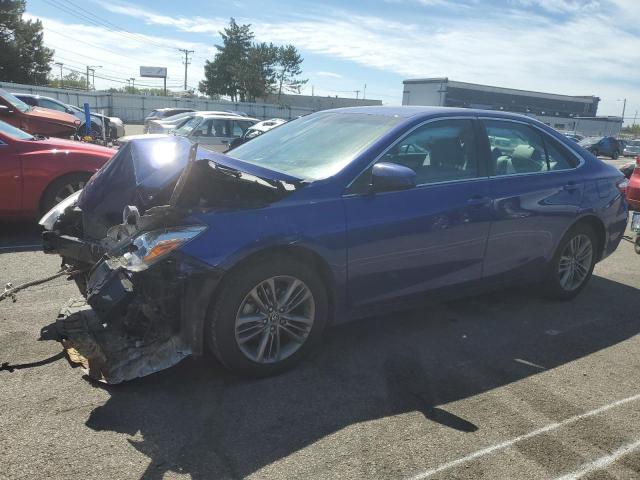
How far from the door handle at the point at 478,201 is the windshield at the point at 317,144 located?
0.80 m

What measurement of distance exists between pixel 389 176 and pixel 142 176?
1724mm

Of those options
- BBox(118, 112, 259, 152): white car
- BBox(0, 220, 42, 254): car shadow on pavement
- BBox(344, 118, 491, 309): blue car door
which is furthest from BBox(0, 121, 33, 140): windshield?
BBox(118, 112, 259, 152): white car

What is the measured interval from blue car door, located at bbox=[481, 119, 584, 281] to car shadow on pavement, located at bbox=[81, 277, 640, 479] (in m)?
0.53

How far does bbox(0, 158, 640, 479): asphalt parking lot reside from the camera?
101 inches

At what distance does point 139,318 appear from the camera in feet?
10.2

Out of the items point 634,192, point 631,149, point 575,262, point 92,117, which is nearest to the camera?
point 575,262

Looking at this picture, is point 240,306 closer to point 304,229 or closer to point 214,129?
point 304,229

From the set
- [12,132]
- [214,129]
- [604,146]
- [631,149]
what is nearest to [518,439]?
[12,132]

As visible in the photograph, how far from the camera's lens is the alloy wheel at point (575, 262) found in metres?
4.97

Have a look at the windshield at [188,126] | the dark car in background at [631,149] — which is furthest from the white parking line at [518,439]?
the dark car in background at [631,149]

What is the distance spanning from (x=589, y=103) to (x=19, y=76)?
66998 mm

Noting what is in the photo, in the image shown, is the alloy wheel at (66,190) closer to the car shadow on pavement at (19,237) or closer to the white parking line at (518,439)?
the car shadow on pavement at (19,237)

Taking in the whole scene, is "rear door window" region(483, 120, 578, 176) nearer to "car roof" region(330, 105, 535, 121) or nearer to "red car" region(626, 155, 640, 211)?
"car roof" region(330, 105, 535, 121)

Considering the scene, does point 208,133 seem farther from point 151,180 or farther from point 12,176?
point 151,180
